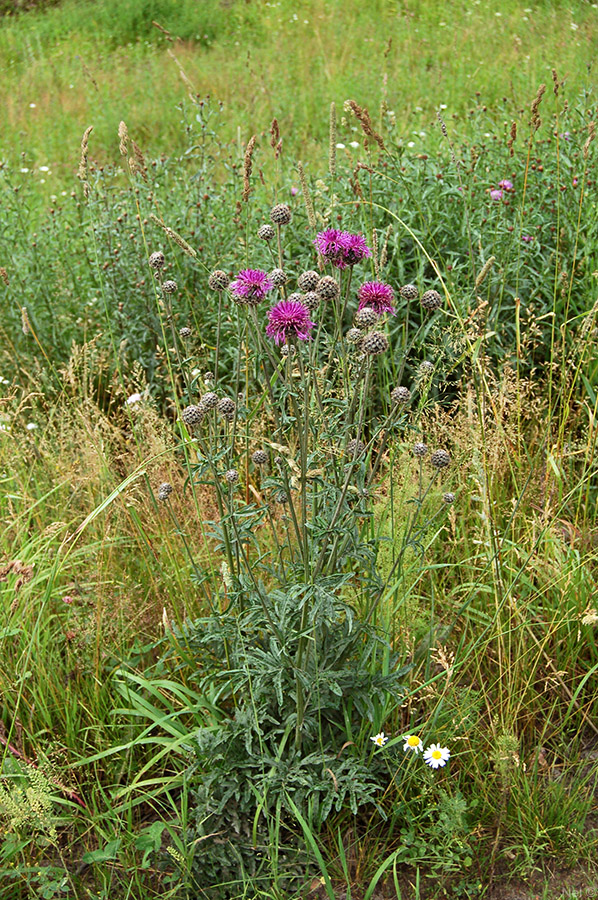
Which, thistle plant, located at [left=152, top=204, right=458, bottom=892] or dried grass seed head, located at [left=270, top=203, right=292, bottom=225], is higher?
dried grass seed head, located at [left=270, top=203, right=292, bottom=225]

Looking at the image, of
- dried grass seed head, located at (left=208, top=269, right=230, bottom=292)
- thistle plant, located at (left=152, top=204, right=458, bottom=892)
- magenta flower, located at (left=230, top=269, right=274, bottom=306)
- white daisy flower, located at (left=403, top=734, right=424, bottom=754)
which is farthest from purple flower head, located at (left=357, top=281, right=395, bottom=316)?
white daisy flower, located at (left=403, top=734, right=424, bottom=754)

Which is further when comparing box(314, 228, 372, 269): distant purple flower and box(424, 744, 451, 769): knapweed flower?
box(424, 744, 451, 769): knapweed flower

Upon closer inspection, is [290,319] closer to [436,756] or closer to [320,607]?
[320,607]

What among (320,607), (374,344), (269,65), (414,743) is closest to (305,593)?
(320,607)

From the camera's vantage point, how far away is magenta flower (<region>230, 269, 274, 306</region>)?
5.32ft

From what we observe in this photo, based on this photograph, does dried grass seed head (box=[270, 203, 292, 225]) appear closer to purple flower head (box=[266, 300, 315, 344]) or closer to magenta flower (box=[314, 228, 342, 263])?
magenta flower (box=[314, 228, 342, 263])

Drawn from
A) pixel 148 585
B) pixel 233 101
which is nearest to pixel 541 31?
pixel 233 101

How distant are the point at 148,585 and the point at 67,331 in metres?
1.94

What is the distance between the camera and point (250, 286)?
1635 mm

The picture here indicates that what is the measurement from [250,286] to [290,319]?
0.20 meters

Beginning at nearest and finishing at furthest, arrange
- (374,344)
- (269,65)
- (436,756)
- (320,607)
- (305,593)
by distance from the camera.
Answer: (374,344) < (320,607) < (305,593) < (436,756) < (269,65)

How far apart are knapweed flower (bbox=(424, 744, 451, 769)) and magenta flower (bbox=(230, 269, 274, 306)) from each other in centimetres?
→ 114

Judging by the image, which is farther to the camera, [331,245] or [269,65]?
[269,65]

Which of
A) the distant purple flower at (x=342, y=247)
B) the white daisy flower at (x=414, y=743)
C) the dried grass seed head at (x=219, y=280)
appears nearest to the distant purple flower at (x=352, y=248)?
the distant purple flower at (x=342, y=247)
